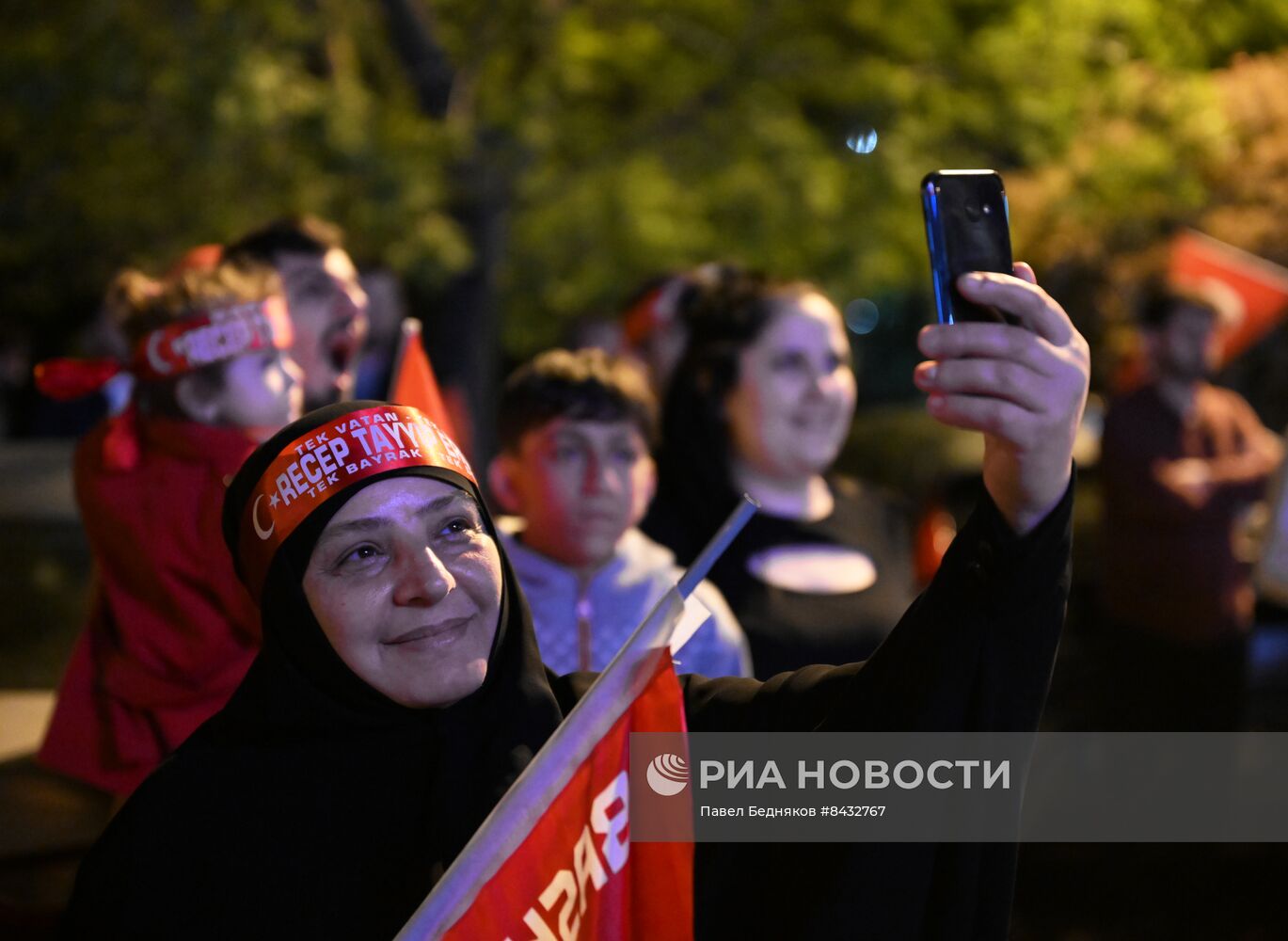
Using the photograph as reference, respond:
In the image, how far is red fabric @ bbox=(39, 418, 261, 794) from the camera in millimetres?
3090

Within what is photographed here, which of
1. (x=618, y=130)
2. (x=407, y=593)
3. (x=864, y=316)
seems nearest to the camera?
(x=407, y=593)

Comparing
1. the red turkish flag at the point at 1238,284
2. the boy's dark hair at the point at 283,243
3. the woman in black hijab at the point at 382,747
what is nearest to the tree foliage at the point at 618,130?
the red turkish flag at the point at 1238,284

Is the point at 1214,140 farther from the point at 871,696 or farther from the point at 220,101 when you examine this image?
the point at 871,696

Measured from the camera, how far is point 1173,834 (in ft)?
20.5

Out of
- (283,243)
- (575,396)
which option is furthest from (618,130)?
(575,396)

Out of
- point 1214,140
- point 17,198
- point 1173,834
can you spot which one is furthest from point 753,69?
point 1173,834

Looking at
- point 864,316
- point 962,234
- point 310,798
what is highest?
point 864,316

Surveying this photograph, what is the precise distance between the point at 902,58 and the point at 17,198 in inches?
233

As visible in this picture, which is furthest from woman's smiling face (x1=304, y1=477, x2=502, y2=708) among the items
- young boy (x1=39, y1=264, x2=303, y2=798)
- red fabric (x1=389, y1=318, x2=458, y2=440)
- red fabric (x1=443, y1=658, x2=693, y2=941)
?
red fabric (x1=389, y1=318, x2=458, y2=440)

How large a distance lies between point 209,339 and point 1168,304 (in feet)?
14.1

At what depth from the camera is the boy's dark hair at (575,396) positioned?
3.48 meters

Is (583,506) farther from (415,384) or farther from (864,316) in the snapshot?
(864,316)

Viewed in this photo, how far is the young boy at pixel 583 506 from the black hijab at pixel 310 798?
1040mm

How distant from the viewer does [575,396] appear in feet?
11.5
